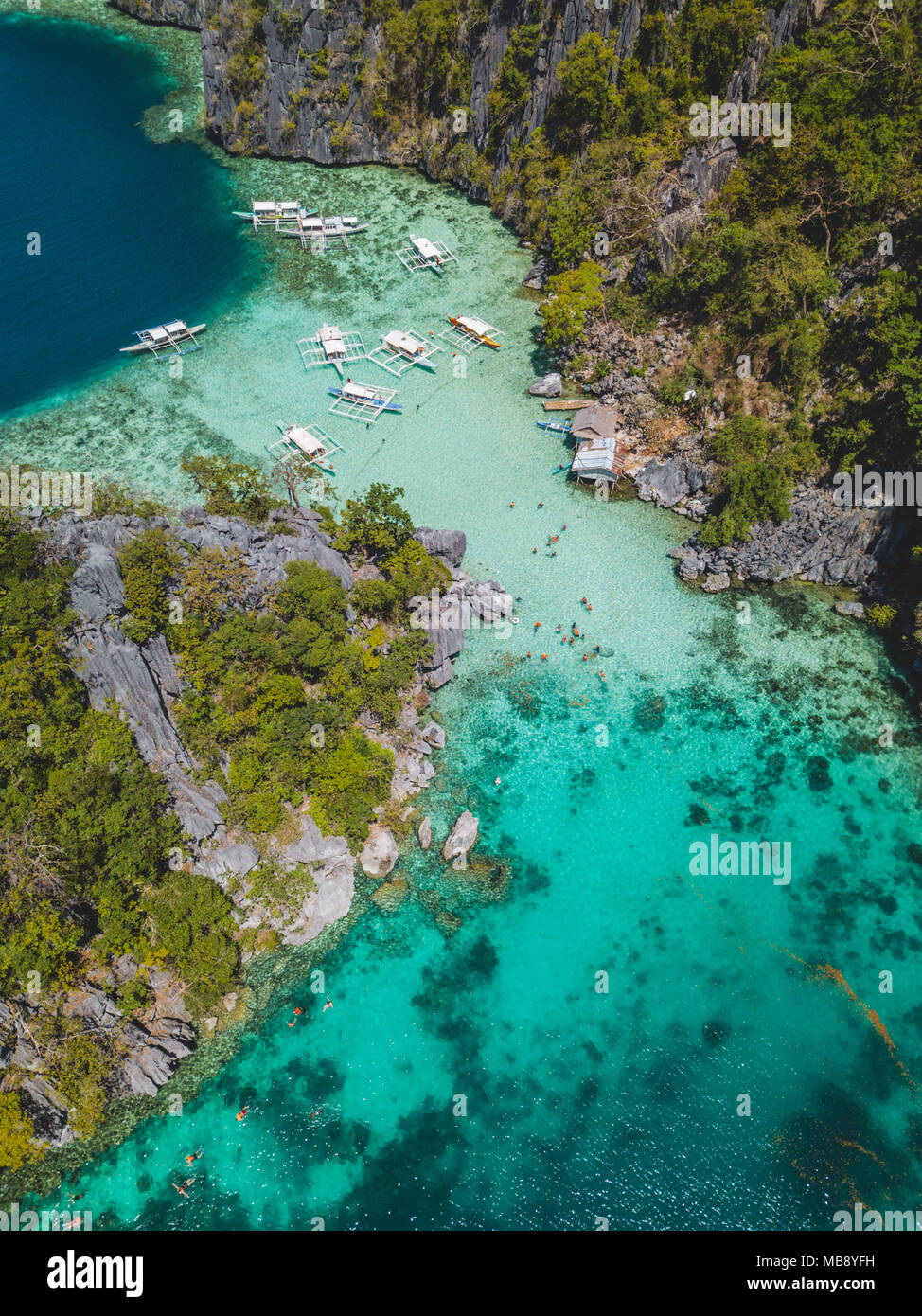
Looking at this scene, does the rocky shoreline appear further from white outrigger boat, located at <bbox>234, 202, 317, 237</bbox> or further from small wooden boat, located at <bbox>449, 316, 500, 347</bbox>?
white outrigger boat, located at <bbox>234, 202, 317, 237</bbox>

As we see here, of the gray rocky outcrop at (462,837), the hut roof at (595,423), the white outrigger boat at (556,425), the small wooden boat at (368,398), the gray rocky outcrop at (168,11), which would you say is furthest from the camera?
the gray rocky outcrop at (168,11)

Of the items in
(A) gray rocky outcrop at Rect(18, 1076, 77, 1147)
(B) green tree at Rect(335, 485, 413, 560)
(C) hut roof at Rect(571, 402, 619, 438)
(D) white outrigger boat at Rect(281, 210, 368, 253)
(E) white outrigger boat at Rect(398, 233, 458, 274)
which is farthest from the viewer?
(D) white outrigger boat at Rect(281, 210, 368, 253)

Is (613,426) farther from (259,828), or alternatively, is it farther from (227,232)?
(227,232)

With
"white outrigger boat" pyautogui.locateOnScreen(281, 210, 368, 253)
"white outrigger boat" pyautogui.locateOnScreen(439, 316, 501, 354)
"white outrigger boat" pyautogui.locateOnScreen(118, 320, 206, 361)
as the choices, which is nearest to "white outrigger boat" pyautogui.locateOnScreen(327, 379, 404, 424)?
"white outrigger boat" pyautogui.locateOnScreen(439, 316, 501, 354)

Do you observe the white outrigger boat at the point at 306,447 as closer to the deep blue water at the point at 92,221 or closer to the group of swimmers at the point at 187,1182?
the deep blue water at the point at 92,221

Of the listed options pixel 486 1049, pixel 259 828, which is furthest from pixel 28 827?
pixel 486 1049

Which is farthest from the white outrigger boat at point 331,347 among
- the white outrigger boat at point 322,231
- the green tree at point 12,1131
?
the green tree at point 12,1131

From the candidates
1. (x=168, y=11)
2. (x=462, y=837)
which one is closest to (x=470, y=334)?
(x=462, y=837)
